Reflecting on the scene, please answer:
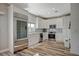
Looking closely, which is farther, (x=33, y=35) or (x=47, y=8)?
(x=33, y=35)

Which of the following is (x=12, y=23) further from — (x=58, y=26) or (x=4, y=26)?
(x=58, y=26)

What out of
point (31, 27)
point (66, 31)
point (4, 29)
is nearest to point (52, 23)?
point (66, 31)

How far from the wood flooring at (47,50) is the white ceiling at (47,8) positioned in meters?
0.50

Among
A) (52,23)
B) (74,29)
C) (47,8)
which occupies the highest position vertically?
(47,8)

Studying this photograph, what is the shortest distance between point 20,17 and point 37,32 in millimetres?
398

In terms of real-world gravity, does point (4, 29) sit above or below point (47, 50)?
above

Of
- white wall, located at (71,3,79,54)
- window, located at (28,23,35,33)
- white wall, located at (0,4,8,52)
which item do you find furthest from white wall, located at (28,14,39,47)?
white wall, located at (71,3,79,54)

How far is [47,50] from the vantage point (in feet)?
5.04

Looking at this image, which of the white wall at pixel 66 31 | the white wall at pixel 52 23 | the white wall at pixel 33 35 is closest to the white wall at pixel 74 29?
the white wall at pixel 66 31

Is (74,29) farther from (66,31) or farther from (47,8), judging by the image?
(47,8)

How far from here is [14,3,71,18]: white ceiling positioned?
144cm

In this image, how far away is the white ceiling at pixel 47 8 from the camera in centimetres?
144

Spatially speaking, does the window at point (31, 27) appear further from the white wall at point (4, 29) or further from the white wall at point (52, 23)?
the white wall at point (4, 29)

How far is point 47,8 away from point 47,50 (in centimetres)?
72
